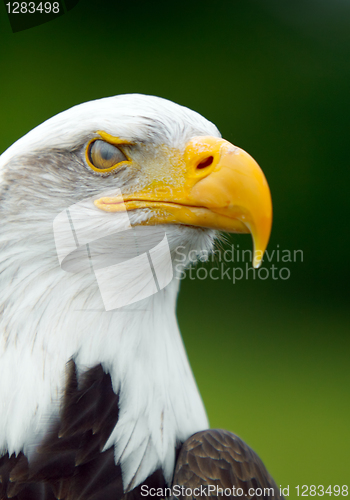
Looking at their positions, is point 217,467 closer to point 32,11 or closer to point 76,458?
point 76,458

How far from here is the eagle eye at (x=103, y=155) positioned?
0.96m

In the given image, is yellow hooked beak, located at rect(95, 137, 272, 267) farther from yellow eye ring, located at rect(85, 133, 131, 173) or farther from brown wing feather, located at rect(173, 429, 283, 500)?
brown wing feather, located at rect(173, 429, 283, 500)

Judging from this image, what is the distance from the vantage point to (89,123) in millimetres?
945

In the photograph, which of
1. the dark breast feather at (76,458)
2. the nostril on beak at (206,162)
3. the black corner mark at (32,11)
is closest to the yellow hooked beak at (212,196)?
the nostril on beak at (206,162)

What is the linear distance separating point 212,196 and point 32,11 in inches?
93.4

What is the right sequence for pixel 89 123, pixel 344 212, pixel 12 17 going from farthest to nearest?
1. pixel 344 212
2. pixel 12 17
3. pixel 89 123

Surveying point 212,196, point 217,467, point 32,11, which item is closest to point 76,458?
point 217,467

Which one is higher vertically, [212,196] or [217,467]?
[212,196]

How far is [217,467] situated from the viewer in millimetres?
973

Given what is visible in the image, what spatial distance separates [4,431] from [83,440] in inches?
6.4

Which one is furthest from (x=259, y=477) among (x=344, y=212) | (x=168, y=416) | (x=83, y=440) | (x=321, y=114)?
(x=321, y=114)

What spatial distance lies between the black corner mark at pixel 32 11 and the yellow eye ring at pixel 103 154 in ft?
5.86

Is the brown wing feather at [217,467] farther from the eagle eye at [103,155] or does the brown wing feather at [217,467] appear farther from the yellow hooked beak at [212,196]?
the eagle eye at [103,155]

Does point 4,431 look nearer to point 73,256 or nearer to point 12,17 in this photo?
point 73,256
